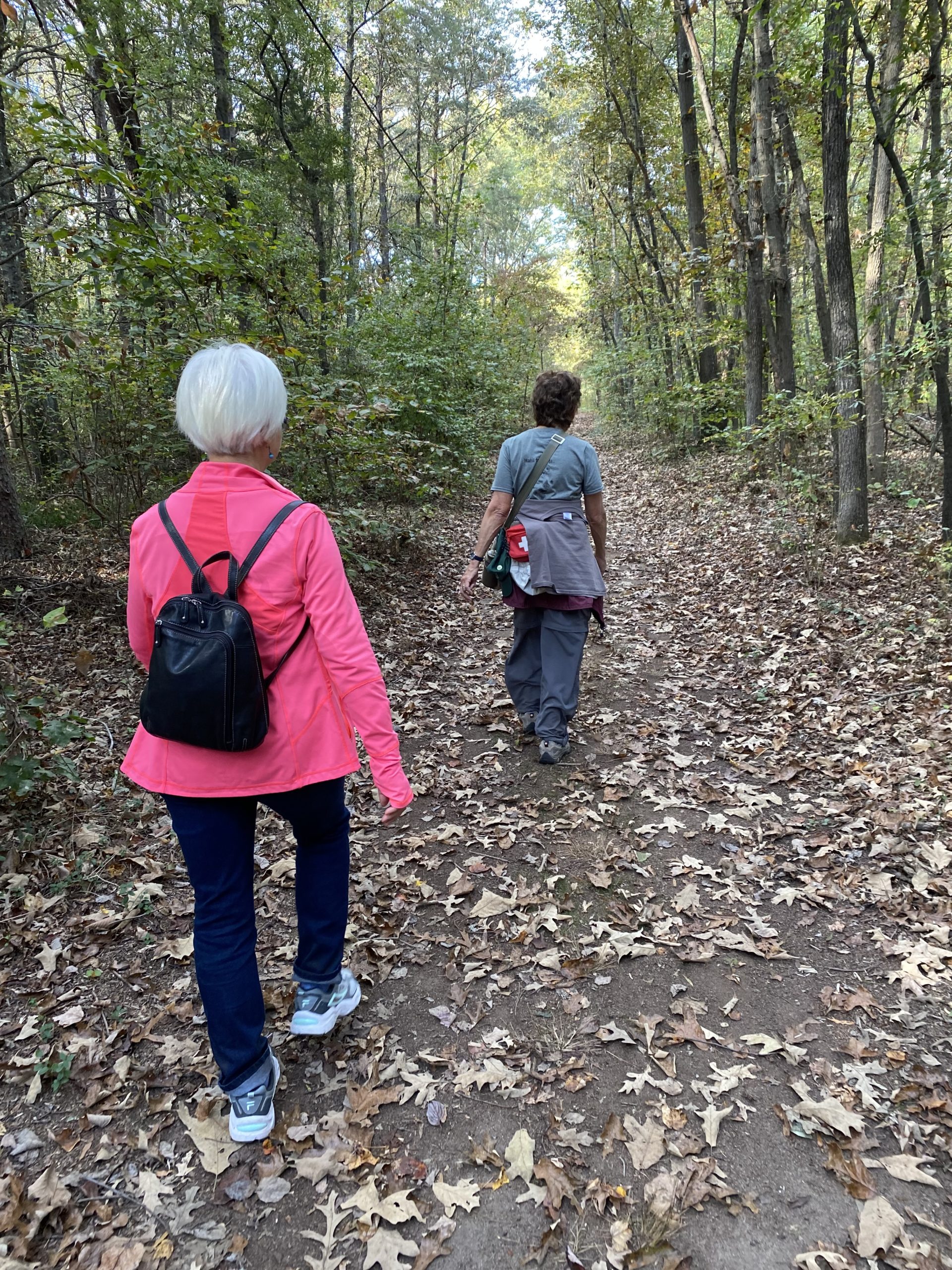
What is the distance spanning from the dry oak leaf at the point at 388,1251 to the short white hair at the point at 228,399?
2.37m

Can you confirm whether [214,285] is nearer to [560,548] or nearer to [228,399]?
[560,548]

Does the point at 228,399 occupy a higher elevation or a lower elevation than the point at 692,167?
lower

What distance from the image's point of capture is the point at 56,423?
29.6ft

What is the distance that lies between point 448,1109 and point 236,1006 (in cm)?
91

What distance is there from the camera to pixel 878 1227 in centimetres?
201

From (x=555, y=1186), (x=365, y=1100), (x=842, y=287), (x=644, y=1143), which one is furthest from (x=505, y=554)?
(x=842, y=287)

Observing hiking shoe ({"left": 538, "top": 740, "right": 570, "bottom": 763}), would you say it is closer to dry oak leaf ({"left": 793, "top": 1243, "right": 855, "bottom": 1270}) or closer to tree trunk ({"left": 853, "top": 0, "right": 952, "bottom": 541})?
Answer: dry oak leaf ({"left": 793, "top": 1243, "right": 855, "bottom": 1270})

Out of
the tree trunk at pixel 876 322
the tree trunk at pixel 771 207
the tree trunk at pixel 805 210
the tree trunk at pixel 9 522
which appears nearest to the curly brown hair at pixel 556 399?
the tree trunk at pixel 9 522

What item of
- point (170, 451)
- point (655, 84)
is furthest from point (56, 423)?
point (655, 84)

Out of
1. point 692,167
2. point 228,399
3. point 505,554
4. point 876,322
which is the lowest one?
point 505,554

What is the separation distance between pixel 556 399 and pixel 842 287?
17.2 ft

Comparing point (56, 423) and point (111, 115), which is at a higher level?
point (111, 115)

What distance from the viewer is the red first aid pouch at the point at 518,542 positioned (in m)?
4.50

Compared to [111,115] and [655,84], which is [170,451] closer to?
[111,115]
